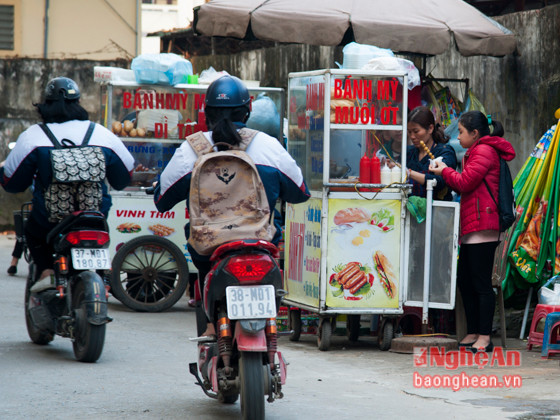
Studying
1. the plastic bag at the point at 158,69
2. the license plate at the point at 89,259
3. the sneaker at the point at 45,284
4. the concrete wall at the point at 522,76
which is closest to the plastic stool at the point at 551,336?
the concrete wall at the point at 522,76

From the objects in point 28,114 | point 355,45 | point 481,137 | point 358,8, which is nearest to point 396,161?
point 481,137

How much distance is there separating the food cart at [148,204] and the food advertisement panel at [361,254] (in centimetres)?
243

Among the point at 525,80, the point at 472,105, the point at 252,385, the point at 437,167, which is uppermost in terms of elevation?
the point at 525,80

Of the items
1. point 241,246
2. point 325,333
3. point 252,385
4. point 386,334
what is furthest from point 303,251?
point 252,385

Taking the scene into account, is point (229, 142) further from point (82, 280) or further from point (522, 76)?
point (522, 76)

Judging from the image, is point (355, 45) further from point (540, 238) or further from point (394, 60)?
point (540, 238)

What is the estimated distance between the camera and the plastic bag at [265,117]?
31.9ft

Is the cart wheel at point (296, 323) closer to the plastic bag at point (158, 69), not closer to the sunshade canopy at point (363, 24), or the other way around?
the sunshade canopy at point (363, 24)

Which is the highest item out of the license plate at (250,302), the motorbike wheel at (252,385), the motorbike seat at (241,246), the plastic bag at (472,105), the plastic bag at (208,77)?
the plastic bag at (208,77)

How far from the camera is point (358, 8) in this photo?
31.0 feet

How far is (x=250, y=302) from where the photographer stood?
467 centimetres

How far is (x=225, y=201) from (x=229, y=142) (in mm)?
312

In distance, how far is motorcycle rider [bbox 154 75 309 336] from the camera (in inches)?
196

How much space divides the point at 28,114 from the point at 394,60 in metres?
11.1
